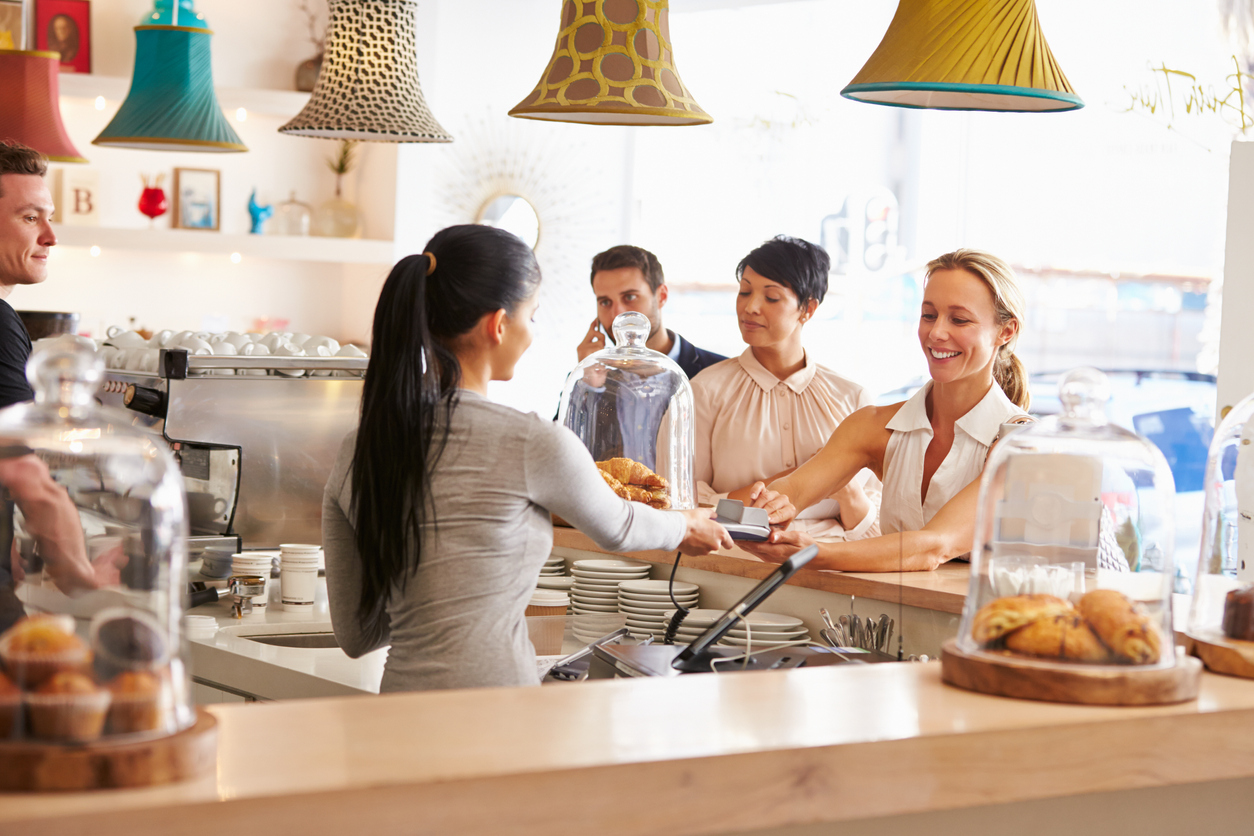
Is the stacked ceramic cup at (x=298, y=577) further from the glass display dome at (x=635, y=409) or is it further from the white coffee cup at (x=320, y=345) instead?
the white coffee cup at (x=320, y=345)

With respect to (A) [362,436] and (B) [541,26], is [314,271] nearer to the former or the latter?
(B) [541,26]

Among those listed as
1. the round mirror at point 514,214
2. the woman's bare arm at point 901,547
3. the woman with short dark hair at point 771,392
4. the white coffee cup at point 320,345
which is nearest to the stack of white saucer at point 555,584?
the woman's bare arm at point 901,547

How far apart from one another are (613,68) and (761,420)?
4.58ft

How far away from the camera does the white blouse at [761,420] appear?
3.76 metres

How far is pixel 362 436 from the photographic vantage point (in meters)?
1.75

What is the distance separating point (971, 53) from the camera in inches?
89.3

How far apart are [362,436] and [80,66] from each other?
5.20 metres

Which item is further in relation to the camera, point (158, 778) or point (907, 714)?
point (907, 714)

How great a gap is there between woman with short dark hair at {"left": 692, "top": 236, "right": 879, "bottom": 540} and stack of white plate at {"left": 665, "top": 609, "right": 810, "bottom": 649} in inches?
47.0

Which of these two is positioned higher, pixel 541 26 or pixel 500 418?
pixel 541 26

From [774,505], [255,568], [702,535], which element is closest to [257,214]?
[255,568]

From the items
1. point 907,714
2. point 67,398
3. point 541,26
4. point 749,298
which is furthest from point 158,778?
point 541,26

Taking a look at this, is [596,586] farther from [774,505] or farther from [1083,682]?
[1083,682]

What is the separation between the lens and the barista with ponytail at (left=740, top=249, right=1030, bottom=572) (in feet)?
8.52
